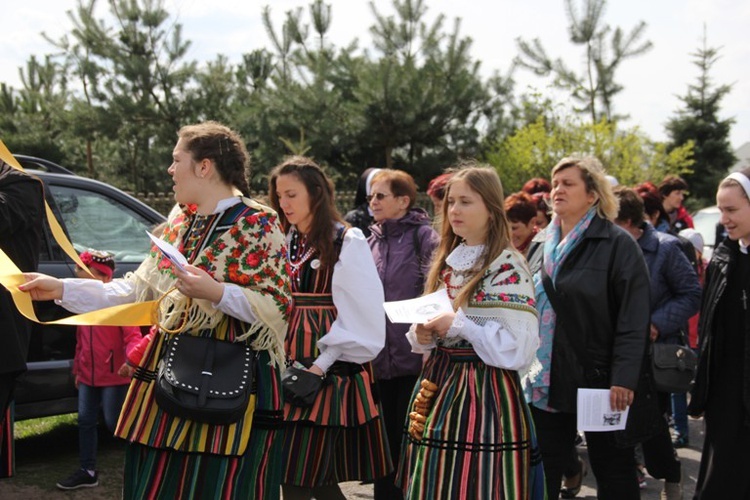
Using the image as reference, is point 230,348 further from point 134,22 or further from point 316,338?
point 134,22

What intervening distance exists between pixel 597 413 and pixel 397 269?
146cm

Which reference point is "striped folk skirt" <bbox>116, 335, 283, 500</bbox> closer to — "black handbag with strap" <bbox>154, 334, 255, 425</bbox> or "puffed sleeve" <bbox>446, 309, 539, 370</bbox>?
"black handbag with strap" <bbox>154, 334, 255, 425</bbox>

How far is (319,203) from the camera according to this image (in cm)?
416

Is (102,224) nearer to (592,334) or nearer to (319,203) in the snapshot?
(319,203)

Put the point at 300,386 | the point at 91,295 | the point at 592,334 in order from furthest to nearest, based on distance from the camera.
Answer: the point at 592,334
the point at 300,386
the point at 91,295

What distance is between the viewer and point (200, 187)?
10.7 feet

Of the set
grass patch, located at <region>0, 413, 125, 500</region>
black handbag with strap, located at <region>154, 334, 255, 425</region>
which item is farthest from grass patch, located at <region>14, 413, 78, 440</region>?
black handbag with strap, located at <region>154, 334, 255, 425</region>

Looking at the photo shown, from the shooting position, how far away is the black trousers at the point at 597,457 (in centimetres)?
408

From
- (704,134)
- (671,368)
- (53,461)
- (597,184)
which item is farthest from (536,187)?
(704,134)

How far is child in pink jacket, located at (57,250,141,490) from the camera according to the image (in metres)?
5.07

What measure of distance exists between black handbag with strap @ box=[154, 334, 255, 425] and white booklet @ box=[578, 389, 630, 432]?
60.9 inches

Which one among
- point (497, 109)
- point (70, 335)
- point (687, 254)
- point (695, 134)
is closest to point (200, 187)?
point (70, 335)

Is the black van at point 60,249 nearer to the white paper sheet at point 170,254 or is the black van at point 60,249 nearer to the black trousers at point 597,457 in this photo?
the white paper sheet at point 170,254

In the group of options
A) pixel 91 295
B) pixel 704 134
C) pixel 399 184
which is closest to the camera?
pixel 91 295
